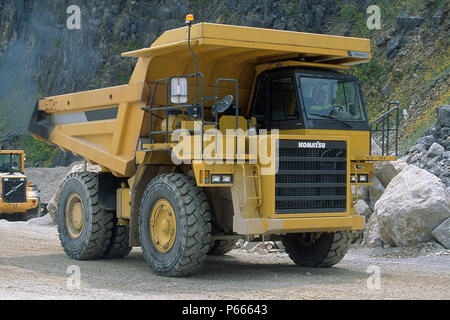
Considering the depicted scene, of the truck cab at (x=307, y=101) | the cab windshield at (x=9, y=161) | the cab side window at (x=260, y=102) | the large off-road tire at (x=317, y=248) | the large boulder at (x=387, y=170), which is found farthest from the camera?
the cab windshield at (x=9, y=161)

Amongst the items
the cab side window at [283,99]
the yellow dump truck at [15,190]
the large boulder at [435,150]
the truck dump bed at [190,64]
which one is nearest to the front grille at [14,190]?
the yellow dump truck at [15,190]

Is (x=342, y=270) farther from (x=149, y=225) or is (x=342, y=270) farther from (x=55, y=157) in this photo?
(x=55, y=157)

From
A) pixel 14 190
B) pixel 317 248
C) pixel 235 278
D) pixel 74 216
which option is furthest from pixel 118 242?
pixel 14 190

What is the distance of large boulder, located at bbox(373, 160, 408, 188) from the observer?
46.9 feet

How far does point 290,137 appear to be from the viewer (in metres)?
9.12

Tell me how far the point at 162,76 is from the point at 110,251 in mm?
3267

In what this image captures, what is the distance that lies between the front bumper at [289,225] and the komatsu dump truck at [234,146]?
0.05ft

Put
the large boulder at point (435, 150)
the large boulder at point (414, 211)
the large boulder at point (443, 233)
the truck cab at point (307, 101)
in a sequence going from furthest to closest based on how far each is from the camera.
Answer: the large boulder at point (435, 150) < the large boulder at point (414, 211) < the large boulder at point (443, 233) < the truck cab at point (307, 101)

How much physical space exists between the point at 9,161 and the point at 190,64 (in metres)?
15.2

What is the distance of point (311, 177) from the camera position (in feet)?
30.9

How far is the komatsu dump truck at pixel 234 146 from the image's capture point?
29.7 feet

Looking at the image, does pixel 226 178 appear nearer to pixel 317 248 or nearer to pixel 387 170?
pixel 317 248

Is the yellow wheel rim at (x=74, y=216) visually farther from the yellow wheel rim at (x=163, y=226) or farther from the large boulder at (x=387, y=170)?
the large boulder at (x=387, y=170)
